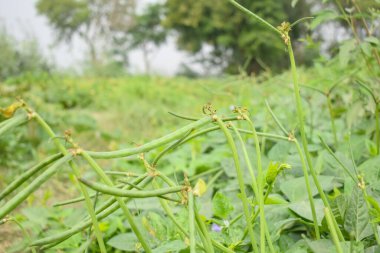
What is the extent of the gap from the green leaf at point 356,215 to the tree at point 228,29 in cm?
1666

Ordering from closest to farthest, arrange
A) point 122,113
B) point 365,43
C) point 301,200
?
point 301,200 < point 365,43 < point 122,113

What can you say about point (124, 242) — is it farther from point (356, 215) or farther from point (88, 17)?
point (88, 17)

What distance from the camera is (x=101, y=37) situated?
2550cm

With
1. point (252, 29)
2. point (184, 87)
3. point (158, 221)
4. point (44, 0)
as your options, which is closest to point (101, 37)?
point (44, 0)

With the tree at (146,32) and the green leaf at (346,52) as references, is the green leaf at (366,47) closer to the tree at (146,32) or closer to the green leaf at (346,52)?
the green leaf at (346,52)

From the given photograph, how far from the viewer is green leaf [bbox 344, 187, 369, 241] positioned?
54cm

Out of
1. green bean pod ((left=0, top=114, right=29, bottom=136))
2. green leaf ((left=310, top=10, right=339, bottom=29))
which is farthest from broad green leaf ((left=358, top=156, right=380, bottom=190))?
green bean pod ((left=0, top=114, right=29, bottom=136))

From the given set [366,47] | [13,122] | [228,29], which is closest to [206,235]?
[13,122]

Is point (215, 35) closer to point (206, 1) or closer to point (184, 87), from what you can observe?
point (206, 1)

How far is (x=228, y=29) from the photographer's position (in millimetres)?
18672

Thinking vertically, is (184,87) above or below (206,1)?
below

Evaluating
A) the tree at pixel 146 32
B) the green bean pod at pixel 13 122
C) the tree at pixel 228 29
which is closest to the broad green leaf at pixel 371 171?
the green bean pod at pixel 13 122

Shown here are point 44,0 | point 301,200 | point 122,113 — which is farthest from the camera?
point 44,0

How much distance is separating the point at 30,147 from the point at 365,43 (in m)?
1.89
